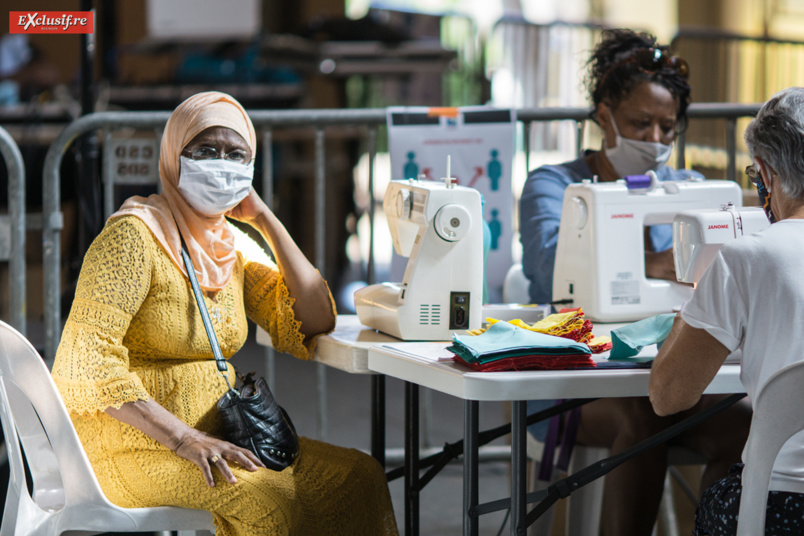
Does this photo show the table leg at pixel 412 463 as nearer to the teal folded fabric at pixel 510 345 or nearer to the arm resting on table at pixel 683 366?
the teal folded fabric at pixel 510 345

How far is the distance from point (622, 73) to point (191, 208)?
1.40 metres

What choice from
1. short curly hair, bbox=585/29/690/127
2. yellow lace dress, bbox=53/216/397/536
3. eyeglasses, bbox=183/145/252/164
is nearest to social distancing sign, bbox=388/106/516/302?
short curly hair, bbox=585/29/690/127

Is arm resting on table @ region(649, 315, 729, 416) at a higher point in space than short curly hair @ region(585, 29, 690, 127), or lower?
lower

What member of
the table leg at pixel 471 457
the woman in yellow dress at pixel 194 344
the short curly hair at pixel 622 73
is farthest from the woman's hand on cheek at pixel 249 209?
the short curly hair at pixel 622 73

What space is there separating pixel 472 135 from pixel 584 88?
455mm

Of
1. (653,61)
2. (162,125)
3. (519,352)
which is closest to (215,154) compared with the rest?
(519,352)

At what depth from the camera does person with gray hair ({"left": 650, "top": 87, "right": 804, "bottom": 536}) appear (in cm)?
155

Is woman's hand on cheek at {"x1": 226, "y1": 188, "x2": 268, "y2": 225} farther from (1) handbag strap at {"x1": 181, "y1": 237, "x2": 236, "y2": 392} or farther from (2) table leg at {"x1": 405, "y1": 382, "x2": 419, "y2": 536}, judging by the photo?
(2) table leg at {"x1": 405, "y1": 382, "x2": 419, "y2": 536}

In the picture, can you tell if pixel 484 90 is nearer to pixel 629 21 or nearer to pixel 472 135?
pixel 629 21

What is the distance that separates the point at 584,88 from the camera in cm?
317

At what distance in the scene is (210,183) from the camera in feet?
7.00

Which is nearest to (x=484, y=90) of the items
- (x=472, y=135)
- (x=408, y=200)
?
Answer: (x=472, y=135)

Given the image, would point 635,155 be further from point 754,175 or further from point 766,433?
point 766,433

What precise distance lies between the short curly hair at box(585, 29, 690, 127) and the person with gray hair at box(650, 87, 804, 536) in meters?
1.21
